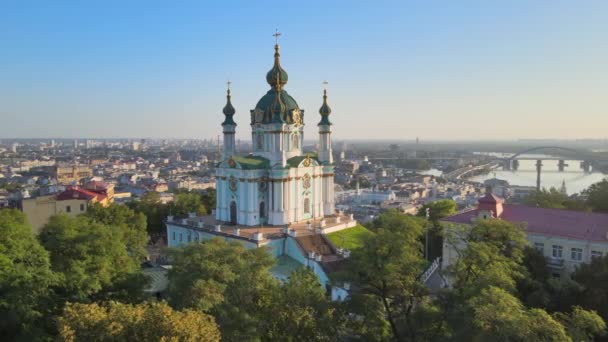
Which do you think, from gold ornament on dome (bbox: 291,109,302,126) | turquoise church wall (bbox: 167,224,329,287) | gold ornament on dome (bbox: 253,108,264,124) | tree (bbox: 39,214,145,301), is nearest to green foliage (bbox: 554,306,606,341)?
turquoise church wall (bbox: 167,224,329,287)

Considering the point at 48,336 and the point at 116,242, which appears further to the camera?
the point at 116,242

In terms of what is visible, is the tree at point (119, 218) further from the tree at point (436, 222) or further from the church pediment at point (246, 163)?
the tree at point (436, 222)

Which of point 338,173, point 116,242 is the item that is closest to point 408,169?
point 338,173

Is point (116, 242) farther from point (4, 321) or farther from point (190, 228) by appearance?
point (190, 228)

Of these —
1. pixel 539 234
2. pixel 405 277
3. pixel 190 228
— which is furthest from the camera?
pixel 190 228

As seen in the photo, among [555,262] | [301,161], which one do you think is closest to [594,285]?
[555,262]

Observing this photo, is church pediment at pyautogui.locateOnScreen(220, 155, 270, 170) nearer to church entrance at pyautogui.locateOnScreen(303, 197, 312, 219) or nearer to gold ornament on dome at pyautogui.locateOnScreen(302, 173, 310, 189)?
gold ornament on dome at pyautogui.locateOnScreen(302, 173, 310, 189)
